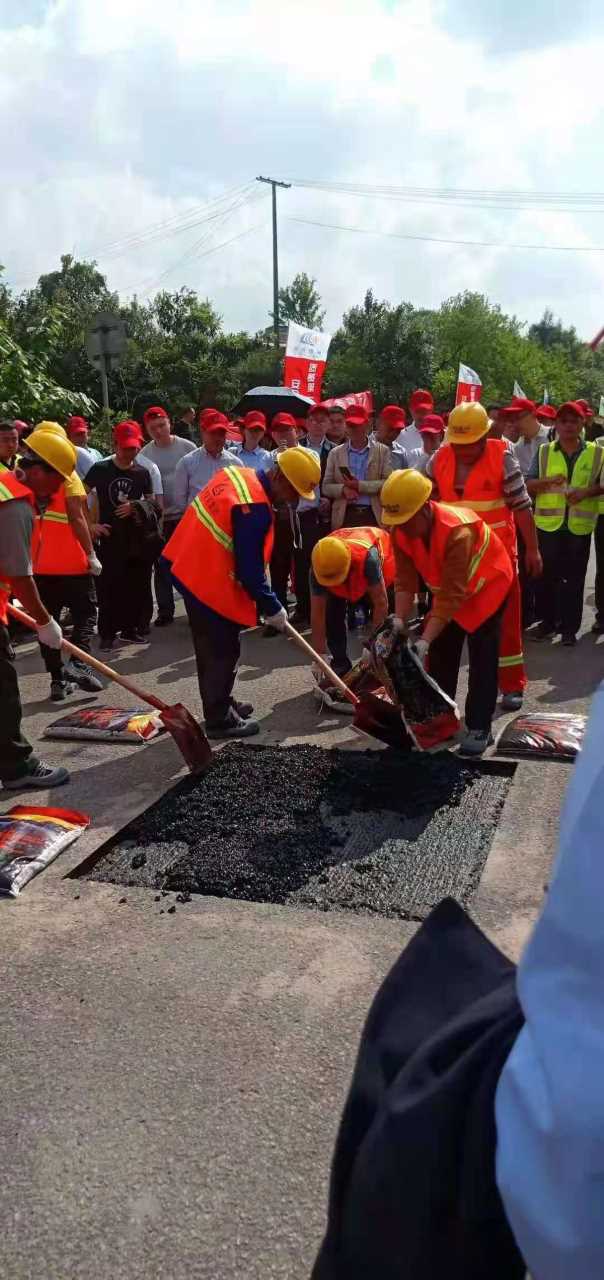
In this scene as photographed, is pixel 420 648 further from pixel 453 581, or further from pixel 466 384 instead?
pixel 466 384

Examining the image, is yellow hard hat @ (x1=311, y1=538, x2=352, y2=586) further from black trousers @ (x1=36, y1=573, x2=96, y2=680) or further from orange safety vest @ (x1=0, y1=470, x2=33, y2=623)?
black trousers @ (x1=36, y1=573, x2=96, y2=680)

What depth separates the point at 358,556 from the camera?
573cm

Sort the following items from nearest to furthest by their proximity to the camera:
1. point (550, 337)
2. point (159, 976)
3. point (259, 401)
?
point (159, 976), point (259, 401), point (550, 337)

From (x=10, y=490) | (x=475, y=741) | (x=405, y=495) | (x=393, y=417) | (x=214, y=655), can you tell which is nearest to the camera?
(x=10, y=490)

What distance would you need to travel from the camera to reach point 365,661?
511 centimetres

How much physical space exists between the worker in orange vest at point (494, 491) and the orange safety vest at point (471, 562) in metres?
0.51

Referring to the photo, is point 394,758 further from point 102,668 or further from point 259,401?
point 259,401

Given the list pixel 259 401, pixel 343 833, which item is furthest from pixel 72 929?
pixel 259 401

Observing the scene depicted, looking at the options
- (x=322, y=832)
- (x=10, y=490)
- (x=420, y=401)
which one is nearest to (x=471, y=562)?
(x=322, y=832)

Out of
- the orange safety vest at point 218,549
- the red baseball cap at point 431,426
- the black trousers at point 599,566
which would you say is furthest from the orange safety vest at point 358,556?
the red baseball cap at point 431,426

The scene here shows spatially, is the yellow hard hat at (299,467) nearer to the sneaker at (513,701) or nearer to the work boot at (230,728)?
the work boot at (230,728)

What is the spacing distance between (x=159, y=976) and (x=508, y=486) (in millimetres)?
3783

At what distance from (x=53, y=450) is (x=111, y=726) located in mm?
1721

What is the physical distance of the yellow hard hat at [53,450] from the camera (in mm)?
5574
